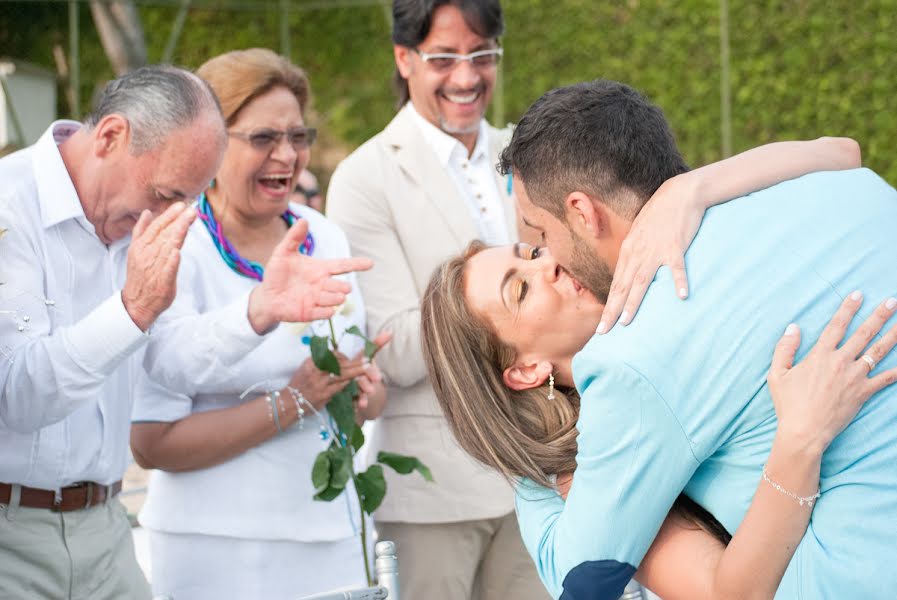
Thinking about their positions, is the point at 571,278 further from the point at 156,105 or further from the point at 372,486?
the point at 156,105

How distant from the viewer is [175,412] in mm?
2797

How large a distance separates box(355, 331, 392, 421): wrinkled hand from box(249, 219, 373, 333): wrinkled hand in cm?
31

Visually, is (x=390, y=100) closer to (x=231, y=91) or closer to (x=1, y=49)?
(x=1, y=49)

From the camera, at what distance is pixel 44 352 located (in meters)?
2.31

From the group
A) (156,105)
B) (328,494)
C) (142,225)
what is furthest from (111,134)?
(328,494)

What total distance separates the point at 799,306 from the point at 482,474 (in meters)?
1.54

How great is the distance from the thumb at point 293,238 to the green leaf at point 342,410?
0.39 m

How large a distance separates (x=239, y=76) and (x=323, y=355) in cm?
86

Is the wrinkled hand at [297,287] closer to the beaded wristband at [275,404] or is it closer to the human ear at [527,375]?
the beaded wristband at [275,404]

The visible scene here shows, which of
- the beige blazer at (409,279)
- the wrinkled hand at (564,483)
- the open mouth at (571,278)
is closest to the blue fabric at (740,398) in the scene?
the wrinkled hand at (564,483)

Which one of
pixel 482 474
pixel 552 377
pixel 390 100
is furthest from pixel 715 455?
pixel 390 100

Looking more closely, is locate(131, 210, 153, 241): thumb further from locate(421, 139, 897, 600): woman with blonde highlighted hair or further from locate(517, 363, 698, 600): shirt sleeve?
locate(517, 363, 698, 600): shirt sleeve

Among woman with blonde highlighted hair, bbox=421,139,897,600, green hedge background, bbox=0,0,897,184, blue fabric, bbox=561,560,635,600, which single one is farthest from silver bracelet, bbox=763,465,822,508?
green hedge background, bbox=0,0,897,184

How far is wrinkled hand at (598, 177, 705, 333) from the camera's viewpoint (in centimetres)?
169
